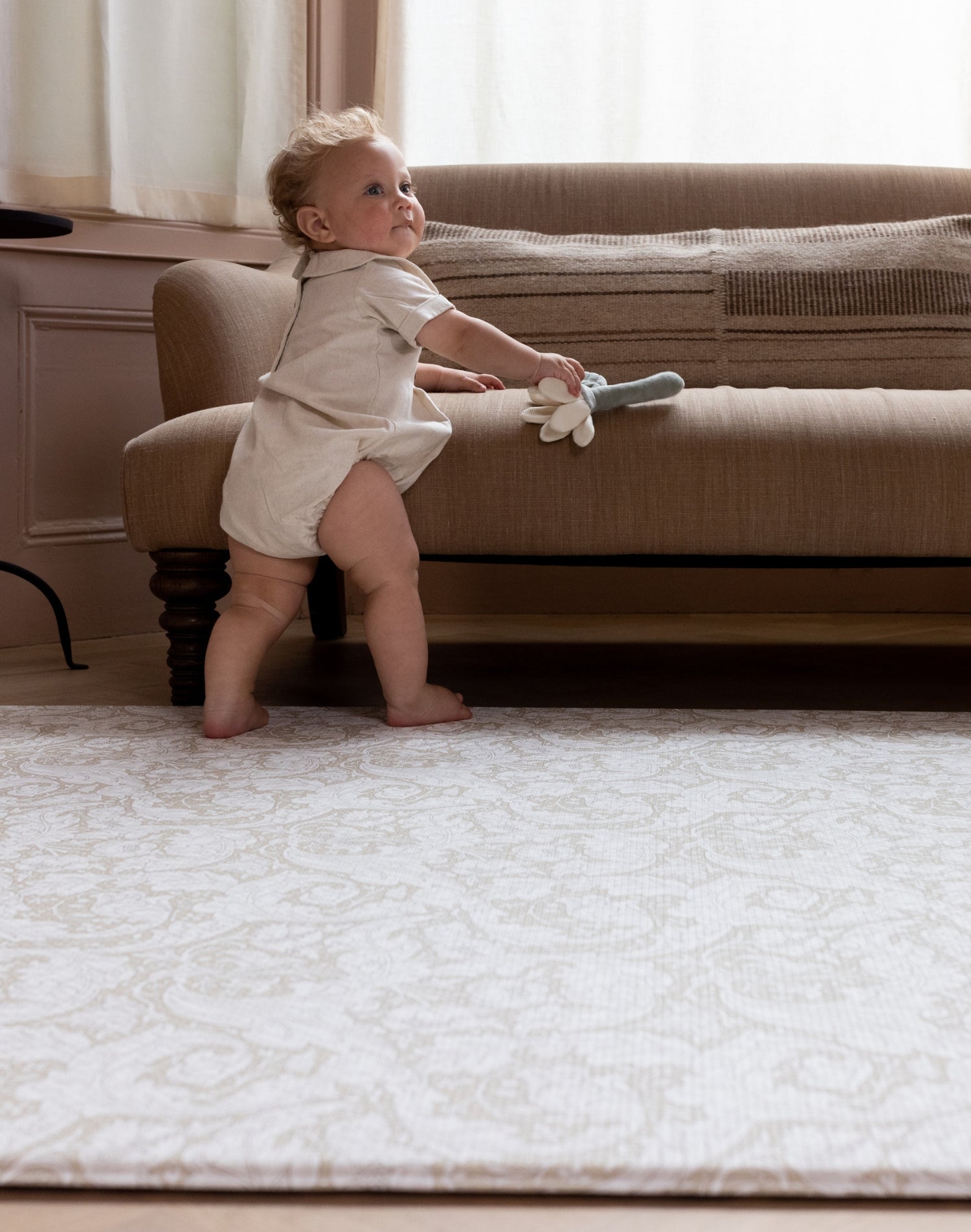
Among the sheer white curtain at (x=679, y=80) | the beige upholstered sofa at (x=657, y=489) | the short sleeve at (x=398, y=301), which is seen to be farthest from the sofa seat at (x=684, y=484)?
the sheer white curtain at (x=679, y=80)

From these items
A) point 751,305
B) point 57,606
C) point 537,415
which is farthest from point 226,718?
point 751,305

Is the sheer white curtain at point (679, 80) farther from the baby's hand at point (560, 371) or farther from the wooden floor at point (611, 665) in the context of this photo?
the baby's hand at point (560, 371)

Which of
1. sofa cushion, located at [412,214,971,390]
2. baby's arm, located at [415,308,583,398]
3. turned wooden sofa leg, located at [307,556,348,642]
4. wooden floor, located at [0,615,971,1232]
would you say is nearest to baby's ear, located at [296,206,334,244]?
baby's arm, located at [415,308,583,398]

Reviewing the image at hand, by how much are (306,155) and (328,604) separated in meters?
0.98

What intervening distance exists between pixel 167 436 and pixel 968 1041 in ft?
3.85

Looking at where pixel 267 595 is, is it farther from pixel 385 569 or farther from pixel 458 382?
pixel 458 382

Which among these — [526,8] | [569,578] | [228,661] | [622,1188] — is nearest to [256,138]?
[526,8]

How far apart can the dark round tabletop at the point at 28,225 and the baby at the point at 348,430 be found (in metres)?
0.52

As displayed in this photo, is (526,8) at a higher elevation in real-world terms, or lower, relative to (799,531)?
higher

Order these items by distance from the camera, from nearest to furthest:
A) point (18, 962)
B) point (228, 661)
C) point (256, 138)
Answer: point (18, 962) → point (228, 661) → point (256, 138)

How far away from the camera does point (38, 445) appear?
2.27 m

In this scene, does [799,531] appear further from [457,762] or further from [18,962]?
[18,962]

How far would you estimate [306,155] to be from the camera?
1.45 metres

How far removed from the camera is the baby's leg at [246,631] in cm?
139
